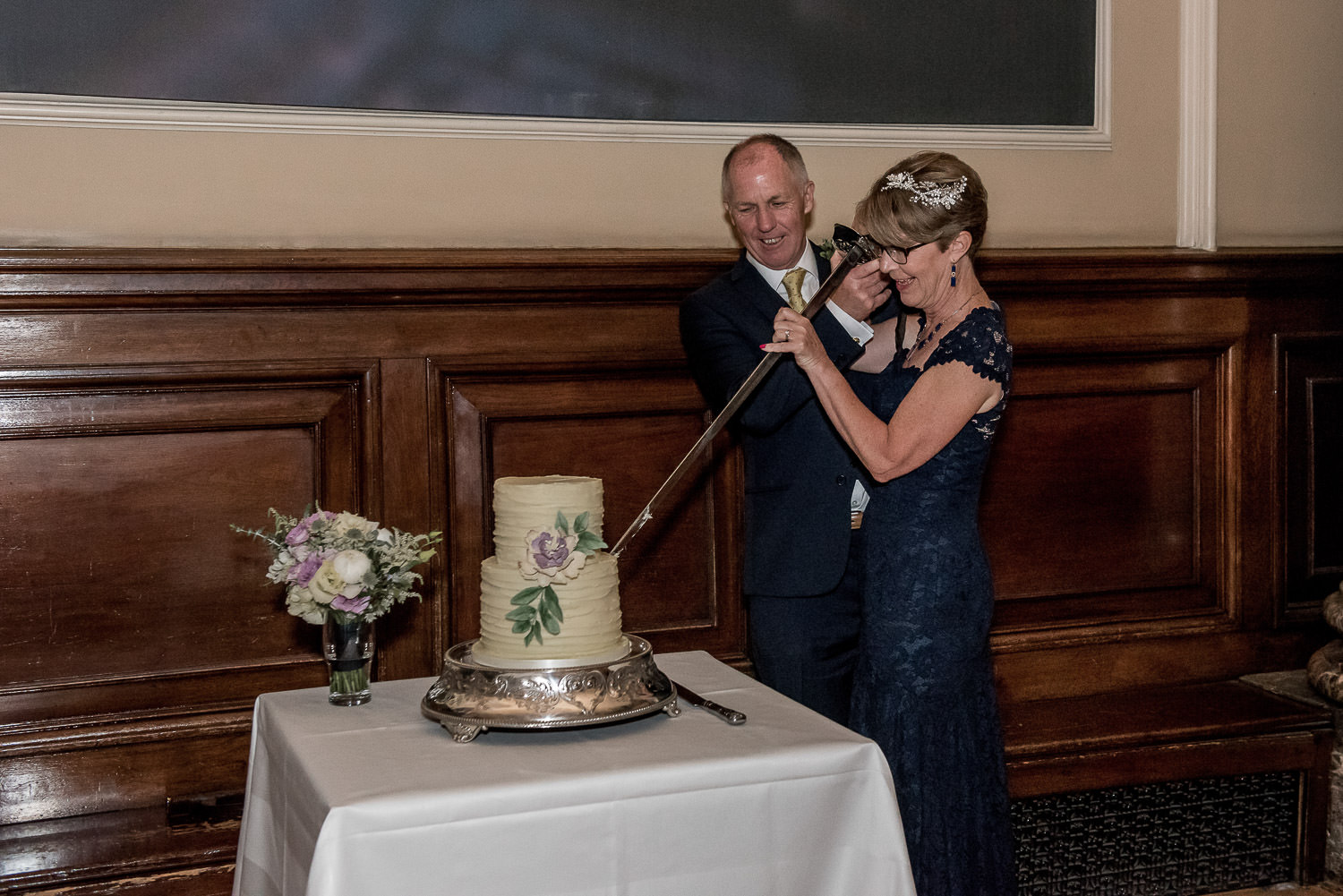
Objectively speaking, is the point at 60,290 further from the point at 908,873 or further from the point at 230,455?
the point at 908,873

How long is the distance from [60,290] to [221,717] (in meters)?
1.05

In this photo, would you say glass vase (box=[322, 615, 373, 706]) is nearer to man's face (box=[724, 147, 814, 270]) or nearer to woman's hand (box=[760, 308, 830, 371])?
woman's hand (box=[760, 308, 830, 371])

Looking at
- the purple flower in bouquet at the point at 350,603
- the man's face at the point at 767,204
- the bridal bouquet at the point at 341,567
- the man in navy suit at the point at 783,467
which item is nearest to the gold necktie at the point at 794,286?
the man in navy suit at the point at 783,467

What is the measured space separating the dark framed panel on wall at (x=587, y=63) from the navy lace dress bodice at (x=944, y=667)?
4.14ft

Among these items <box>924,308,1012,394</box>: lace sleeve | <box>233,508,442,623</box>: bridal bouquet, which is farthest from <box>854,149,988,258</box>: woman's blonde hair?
<box>233,508,442,623</box>: bridal bouquet

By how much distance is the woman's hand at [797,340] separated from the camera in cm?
237

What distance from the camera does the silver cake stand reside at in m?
1.88

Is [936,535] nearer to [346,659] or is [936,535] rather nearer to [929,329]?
[929,329]

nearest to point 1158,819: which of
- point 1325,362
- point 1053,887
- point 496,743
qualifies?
point 1053,887

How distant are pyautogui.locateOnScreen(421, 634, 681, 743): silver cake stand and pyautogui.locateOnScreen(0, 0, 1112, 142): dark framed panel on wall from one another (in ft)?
5.61

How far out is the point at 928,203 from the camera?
242 centimetres

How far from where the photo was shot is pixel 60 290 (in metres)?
2.82

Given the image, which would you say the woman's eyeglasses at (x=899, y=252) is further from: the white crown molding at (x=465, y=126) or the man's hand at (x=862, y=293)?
the white crown molding at (x=465, y=126)

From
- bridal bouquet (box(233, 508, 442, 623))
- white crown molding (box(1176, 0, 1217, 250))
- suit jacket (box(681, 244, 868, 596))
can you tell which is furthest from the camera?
white crown molding (box(1176, 0, 1217, 250))
